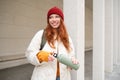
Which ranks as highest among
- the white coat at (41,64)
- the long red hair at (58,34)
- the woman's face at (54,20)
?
the woman's face at (54,20)

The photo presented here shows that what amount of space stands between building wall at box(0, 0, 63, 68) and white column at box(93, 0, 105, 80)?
3651 mm

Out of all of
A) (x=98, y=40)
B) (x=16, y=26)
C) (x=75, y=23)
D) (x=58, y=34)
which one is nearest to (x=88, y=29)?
(x=16, y=26)

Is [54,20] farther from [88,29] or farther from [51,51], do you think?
[88,29]

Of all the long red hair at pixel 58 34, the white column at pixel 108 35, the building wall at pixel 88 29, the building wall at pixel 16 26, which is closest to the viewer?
the long red hair at pixel 58 34

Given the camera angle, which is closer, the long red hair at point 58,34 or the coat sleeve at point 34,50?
the coat sleeve at point 34,50

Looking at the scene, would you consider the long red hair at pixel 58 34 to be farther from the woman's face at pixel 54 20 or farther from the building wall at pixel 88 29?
the building wall at pixel 88 29

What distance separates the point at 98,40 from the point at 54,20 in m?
3.81

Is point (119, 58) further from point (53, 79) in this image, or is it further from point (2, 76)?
point (53, 79)

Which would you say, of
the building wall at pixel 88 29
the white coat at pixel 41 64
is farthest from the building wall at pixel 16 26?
the building wall at pixel 88 29

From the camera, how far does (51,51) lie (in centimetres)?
226

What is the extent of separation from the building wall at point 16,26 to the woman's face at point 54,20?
18.6 feet

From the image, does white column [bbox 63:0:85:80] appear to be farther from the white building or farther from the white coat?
the white coat

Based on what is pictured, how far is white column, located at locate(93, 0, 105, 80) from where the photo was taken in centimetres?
591

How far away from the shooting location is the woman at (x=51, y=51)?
218 centimetres
